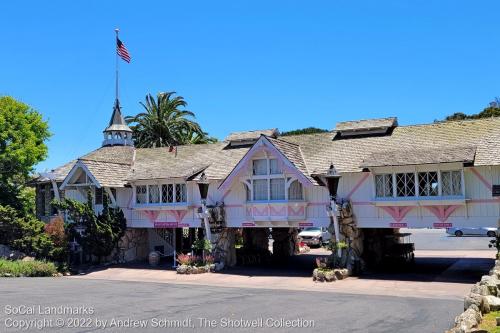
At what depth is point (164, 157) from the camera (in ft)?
102

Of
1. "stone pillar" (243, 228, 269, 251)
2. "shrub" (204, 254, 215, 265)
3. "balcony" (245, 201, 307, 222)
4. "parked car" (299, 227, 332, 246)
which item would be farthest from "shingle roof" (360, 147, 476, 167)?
"parked car" (299, 227, 332, 246)

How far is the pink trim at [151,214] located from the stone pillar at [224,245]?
408cm

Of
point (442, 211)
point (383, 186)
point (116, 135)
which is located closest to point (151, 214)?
point (116, 135)

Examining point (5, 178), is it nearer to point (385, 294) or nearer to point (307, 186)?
point (307, 186)

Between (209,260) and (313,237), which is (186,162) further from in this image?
(313,237)

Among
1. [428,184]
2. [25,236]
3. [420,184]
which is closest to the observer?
[428,184]

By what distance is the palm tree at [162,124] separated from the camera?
47.1 meters

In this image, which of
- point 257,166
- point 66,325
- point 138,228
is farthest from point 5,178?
point 66,325

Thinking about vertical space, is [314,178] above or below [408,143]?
below

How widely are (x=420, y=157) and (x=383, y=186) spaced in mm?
2115

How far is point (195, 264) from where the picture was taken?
2555 cm

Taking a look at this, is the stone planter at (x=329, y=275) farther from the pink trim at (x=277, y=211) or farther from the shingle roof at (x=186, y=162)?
the shingle roof at (x=186, y=162)

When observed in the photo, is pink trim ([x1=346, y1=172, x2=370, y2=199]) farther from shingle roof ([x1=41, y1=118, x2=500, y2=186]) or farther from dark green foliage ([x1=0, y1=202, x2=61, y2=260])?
dark green foliage ([x1=0, y1=202, x2=61, y2=260])

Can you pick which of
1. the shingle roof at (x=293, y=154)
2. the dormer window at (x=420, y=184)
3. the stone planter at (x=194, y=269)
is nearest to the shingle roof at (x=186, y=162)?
the shingle roof at (x=293, y=154)
